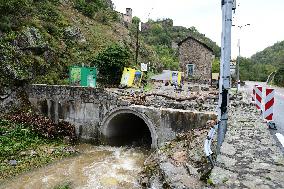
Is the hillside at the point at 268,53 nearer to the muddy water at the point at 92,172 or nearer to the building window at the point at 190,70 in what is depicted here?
the building window at the point at 190,70

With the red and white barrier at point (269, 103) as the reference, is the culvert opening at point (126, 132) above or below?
below

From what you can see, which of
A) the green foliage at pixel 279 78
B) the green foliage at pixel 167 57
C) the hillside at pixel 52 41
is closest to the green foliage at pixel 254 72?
the green foliage at pixel 167 57

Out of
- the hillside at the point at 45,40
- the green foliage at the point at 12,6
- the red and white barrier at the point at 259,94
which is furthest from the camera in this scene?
the green foliage at the point at 12,6

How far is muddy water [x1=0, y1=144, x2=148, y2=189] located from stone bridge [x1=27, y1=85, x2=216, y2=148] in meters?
1.31

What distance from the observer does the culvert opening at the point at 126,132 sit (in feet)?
60.7

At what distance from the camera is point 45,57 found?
2325 centimetres

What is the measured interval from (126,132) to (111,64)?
21.2 ft

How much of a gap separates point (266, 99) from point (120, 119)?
34.0 ft

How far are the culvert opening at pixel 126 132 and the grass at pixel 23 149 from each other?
8.54ft

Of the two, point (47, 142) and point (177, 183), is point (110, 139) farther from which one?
point (177, 183)

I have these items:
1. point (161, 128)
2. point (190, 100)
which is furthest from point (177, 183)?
point (190, 100)

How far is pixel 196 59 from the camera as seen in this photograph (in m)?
31.1

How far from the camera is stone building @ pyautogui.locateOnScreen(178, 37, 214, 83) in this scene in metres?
31.0

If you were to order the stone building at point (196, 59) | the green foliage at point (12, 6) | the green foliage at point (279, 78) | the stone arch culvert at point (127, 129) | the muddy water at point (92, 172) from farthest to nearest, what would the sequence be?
the green foliage at point (279, 78)
the stone building at point (196, 59)
the green foliage at point (12, 6)
the stone arch culvert at point (127, 129)
the muddy water at point (92, 172)
